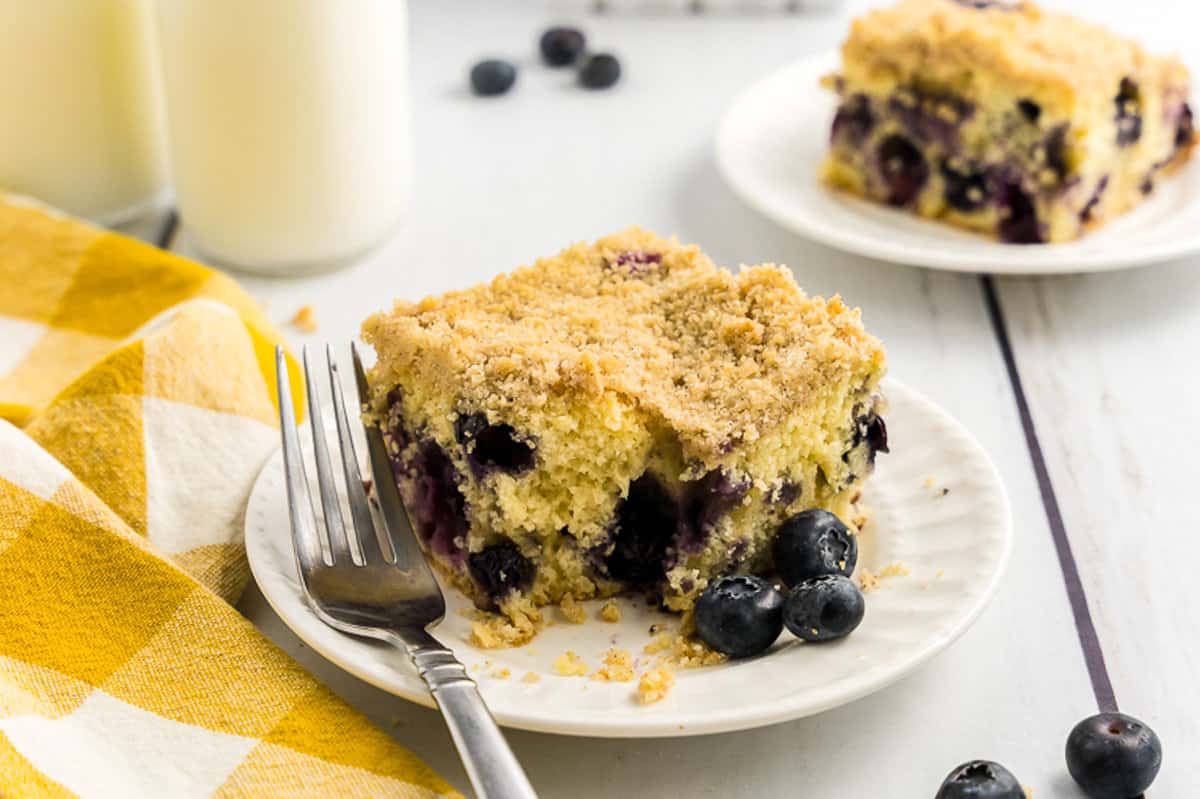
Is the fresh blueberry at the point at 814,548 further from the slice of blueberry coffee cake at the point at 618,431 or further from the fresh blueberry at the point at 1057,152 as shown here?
the fresh blueberry at the point at 1057,152

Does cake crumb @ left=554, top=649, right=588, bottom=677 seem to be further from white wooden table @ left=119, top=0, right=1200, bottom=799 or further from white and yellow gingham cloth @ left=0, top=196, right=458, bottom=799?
white and yellow gingham cloth @ left=0, top=196, right=458, bottom=799

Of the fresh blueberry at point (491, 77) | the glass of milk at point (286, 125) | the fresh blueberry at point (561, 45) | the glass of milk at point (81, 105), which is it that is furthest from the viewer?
the fresh blueberry at point (561, 45)

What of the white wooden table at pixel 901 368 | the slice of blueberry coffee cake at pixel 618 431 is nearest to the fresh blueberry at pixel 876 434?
the slice of blueberry coffee cake at pixel 618 431

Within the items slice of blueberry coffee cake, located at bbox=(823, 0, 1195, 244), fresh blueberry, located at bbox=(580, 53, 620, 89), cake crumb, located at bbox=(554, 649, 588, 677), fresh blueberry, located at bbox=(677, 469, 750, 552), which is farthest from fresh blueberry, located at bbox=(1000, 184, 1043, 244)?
cake crumb, located at bbox=(554, 649, 588, 677)

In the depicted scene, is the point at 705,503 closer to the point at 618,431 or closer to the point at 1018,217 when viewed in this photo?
the point at 618,431

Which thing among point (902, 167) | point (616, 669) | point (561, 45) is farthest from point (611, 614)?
point (561, 45)
